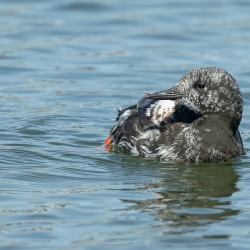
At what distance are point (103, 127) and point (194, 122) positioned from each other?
2270mm

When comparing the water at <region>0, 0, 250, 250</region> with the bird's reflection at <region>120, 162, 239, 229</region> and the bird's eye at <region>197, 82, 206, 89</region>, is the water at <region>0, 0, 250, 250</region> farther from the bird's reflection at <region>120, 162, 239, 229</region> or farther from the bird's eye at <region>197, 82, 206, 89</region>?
the bird's eye at <region>197, 82, 206, 89</region>

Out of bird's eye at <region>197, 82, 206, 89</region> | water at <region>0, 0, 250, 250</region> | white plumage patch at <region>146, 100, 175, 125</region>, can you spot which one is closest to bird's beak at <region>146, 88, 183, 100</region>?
bird's eye at <region>197, 82, 206, 89</region>

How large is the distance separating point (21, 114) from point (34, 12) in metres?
6.68

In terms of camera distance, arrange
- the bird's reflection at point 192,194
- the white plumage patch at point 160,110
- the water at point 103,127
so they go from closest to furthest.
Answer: the water at point 103,127 < the bird's reflection at point 192,194 < the white plumage patch at point 160,110

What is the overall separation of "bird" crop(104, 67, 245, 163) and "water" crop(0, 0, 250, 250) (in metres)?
0.19

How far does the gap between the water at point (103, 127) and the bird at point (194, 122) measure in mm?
186

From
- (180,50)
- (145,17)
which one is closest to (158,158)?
(180,50)

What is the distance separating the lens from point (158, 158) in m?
10.5

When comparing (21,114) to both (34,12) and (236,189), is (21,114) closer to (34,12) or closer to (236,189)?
(236,189)

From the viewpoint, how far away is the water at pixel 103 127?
7949mm

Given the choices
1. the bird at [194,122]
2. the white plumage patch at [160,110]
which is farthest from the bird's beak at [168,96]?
the white plumage patch at [160,110]

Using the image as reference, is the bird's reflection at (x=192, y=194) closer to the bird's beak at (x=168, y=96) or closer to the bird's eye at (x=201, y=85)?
the bird's beak at (x=168, y=96)

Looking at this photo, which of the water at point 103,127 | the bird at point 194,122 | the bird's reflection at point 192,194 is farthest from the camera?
the bird at point 194,122

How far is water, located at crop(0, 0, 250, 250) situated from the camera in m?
7.95
